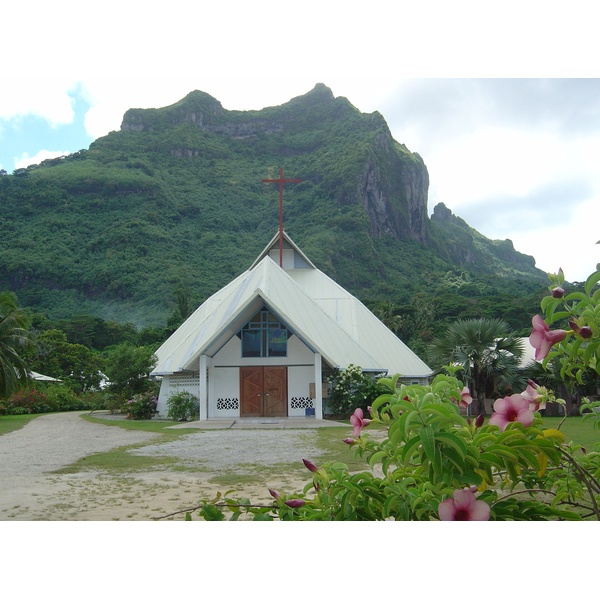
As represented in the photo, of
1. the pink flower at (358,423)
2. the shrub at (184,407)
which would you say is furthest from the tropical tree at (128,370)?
the pink flower at (358,423)

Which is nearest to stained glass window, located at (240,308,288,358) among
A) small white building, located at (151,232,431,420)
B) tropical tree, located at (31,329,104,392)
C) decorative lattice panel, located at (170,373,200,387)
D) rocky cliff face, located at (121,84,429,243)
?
small white building, located at (151,232,431,420)

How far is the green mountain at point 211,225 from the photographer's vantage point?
15617 millimetres

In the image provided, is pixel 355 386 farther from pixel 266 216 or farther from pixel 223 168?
pixel 223 168

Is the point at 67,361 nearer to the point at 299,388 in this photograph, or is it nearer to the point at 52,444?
the point at 299,388

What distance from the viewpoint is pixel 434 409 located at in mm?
1208

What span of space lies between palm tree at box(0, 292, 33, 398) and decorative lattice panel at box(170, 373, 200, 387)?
17.9ft

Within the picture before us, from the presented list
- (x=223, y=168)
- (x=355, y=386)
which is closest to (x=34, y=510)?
(x=355, y=386)

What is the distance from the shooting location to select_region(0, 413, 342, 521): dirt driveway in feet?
13.8

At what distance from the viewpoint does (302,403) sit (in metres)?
14.3

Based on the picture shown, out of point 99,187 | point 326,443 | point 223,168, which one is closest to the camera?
point 326,443

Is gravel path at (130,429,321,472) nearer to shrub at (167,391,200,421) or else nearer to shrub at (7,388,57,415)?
shrub at (167,391,200,421)

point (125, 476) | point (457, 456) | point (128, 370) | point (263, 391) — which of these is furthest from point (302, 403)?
point (457, 456)

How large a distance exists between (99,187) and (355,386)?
16.2 meters

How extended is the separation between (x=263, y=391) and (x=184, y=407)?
2.12 meters
